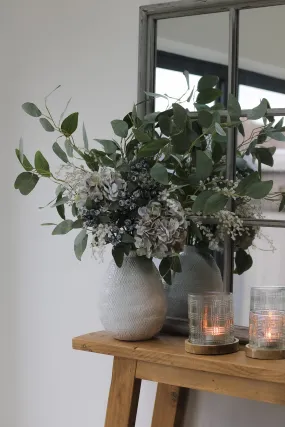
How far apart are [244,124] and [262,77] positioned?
109mm

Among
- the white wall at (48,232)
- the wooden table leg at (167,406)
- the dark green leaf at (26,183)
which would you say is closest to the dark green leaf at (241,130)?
the white wall at (48,232)

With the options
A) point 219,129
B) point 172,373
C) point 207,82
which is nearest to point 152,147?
point 219,129

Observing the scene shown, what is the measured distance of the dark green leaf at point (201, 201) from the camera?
5.19 feet

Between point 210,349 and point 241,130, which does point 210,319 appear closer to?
point 210,349

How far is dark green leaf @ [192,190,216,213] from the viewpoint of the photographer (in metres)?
1.58

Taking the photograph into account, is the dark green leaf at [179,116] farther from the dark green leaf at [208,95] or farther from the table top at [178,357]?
the table top at [178,357]

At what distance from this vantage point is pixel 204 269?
5.83 feet

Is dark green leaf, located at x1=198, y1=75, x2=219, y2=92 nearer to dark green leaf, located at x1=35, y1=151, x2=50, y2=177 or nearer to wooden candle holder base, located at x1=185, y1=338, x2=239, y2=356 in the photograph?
dark green leaf, located at x1=35, y1=151, x2=50, y2=177

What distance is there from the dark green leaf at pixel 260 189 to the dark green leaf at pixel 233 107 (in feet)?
0.52

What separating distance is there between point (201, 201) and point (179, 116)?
181 mm

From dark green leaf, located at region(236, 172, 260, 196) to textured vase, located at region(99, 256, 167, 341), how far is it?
25 cm

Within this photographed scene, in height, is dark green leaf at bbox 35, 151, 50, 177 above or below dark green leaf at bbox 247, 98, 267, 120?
below

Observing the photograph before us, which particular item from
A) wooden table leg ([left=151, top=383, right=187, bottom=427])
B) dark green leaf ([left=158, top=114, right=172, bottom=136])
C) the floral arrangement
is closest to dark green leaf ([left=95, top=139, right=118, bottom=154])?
the floral arrangement

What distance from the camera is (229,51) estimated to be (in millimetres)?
1771
